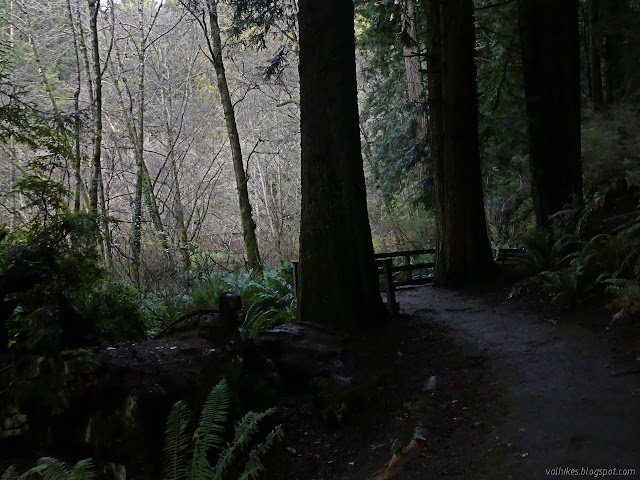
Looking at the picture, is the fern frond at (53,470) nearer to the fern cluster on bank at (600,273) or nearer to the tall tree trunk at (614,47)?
the fern cluster on bank at (600,273)

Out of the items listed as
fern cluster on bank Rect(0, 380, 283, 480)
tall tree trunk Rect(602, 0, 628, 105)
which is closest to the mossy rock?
fern cluster on bank Rect(0, 380, 283, 480)

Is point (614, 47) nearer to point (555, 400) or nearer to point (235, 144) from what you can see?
point (235, 144)

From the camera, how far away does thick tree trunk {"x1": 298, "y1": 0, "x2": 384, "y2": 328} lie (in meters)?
7.27

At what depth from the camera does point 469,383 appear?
542 cm

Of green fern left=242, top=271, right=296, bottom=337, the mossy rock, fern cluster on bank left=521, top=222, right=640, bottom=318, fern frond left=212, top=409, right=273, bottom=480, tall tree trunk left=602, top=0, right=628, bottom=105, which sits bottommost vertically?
the mossy rock

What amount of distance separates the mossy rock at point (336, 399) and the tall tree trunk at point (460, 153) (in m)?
5.93

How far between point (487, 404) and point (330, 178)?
12.3 feet

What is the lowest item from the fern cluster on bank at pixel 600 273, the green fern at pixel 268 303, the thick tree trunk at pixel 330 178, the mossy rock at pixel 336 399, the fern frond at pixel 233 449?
the mossy rock at pixel 336 399

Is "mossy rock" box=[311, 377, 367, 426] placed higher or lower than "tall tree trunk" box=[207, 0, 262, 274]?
lower

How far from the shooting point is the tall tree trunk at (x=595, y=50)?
51.0 ft

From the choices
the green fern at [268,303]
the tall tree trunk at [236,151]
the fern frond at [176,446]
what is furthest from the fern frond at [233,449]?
the tall tree trunk at [236,151]

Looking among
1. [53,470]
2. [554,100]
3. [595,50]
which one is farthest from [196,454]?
[595,50]

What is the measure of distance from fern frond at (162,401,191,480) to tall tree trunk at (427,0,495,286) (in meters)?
7.74

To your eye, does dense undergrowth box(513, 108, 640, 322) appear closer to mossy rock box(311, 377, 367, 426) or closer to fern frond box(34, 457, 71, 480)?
mossy rock box(311, 377, 367, 426)
